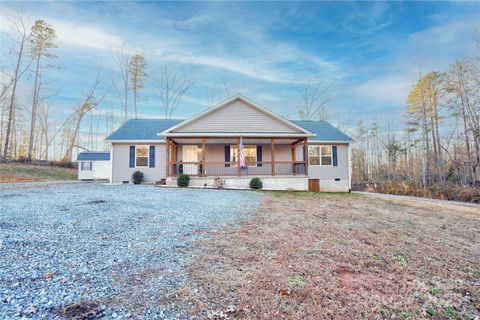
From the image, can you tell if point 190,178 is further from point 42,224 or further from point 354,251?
point 354,251

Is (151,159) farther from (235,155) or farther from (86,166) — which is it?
(86,166)

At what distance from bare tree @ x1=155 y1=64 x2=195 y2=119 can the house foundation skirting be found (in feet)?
57.1

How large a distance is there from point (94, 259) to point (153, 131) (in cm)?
1427

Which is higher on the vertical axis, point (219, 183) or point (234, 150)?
point (234, 150)

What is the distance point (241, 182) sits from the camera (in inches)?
551

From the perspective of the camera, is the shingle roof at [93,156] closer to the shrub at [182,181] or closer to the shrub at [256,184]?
the shrub at [182,181]

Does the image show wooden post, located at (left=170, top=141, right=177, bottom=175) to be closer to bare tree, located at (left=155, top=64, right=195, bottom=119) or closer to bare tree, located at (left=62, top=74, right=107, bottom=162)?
bare tree, located at (left=155, top=64, right=195, bottom=119)

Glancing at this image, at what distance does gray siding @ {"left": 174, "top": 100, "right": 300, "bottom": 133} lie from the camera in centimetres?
1465

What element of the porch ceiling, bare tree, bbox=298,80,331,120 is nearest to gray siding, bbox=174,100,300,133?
the porch ceiling

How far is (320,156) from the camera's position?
16.5m

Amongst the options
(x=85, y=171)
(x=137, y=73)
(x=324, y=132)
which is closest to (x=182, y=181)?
(x=324, y=132)

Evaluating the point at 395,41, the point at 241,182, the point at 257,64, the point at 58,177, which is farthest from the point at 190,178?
the point at 395,41

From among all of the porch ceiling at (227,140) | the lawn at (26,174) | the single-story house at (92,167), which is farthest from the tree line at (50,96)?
the porch ceiling at (227,140)

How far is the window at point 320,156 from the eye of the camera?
53.9 ft
